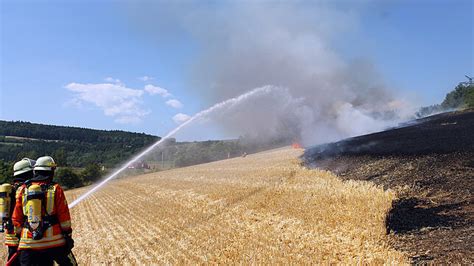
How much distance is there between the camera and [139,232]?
49.0ft

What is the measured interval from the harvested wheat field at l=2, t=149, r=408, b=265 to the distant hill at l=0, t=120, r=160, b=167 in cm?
7315

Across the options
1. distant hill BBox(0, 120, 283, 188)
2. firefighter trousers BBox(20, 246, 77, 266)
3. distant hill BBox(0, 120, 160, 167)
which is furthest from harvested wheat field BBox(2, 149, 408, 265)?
distant hill BBox(0, 120, 160, 167)

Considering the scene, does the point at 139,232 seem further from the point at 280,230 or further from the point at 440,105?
the point at 440,105

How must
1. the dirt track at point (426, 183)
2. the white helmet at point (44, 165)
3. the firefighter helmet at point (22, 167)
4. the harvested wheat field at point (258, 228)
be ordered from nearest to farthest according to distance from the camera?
the white helmet at point (44, 165) < the firefighter helmet at point (22, 167) < the dirt track at point (426, 183) < the harvested wheat field at point (258, 228)

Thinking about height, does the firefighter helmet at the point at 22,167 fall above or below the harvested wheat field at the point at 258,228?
above

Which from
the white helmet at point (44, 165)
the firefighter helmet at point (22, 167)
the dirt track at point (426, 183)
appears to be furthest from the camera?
the dirt track at point (426, 183)

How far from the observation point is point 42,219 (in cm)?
623

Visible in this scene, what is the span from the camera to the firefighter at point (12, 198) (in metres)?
6.89

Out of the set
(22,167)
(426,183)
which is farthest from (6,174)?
(22,167)

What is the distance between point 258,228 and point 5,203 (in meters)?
7.57

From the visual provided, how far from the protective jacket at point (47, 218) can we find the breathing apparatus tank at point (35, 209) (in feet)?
0.12

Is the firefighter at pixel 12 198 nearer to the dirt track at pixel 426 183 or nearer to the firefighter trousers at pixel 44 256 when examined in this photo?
the firefighter trousers at pixel 44 256

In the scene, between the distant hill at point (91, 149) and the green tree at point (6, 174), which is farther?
the green tree at point (6, 174)

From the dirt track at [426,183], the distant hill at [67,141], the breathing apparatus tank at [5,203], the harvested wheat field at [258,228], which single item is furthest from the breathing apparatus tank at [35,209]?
the distant hill at [67,141]
